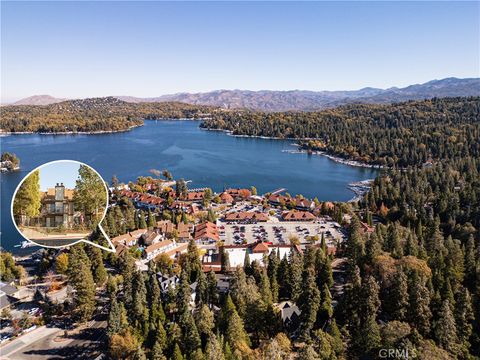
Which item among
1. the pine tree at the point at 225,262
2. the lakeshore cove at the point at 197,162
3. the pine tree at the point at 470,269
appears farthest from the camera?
the lakeshore cove at the point at 197,162

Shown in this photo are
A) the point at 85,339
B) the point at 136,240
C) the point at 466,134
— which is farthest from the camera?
the point at 466,134

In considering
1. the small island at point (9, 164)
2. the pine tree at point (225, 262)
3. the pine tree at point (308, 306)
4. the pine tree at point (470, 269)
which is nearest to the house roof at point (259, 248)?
the pine tree at point (225, 262)

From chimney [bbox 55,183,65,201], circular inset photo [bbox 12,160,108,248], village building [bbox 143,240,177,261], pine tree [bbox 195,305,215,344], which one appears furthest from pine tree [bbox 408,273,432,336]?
village building [bbox 143,240,177,261]

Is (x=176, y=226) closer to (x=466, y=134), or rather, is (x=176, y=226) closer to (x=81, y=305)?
(x=81, y=305)

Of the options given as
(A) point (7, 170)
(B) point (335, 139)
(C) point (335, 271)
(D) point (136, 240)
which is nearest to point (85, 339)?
(D) point (136, 240)

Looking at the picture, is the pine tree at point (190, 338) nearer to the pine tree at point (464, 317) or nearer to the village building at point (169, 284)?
the village building at point (169, 284)

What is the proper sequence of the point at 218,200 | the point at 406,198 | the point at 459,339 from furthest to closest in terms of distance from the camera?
1. the point at 218,200
2. the point at 406,198
3. the point at 459,339

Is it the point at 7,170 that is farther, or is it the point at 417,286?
the point at 7,170
